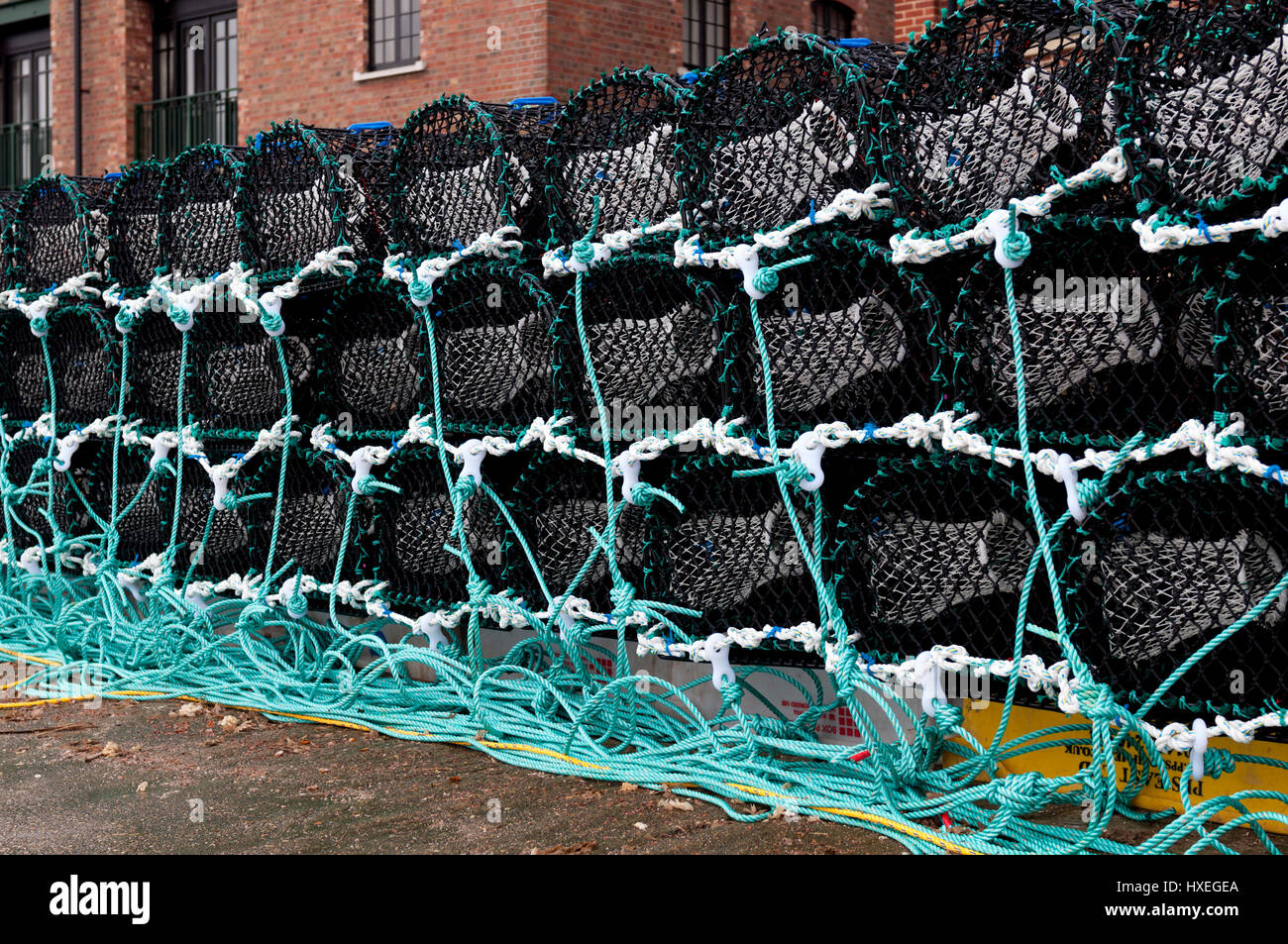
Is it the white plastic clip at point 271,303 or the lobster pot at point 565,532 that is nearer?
the lobster pot at point 565,532

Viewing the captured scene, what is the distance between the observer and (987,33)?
11.3 ft

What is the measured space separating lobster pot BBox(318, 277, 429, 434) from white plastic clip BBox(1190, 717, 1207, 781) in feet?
9.11

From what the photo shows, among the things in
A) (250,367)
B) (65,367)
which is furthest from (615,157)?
(65,367)

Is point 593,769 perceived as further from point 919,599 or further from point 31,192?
point 31,192

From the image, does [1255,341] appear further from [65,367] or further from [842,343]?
[65,367]

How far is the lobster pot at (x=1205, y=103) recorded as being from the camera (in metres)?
2.99

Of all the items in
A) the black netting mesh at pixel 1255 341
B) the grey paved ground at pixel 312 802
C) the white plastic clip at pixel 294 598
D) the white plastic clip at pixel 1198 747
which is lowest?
the grey paved ground at pixel 312 802

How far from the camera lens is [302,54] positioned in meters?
14.0

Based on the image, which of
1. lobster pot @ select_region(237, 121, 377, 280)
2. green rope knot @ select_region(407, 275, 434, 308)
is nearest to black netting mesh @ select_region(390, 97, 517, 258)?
green rope knot @ select_region(407, 275, 434, 308)

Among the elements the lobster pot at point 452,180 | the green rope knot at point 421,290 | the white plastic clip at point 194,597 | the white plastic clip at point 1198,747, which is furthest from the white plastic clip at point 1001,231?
the white plastic clip at point 194,597

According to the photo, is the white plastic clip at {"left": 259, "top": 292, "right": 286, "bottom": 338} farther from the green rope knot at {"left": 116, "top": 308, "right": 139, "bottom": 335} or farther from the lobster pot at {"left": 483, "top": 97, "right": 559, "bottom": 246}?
the lobster pot at {"left": 483, "top": 97, "right": 559, "bottom": 246}

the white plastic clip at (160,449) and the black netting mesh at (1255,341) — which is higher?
the black netting mesh at (1255,341)

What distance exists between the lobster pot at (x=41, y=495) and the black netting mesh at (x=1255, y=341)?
4.80 metres

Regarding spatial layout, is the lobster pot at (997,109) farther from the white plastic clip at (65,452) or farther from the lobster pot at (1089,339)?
the white plastic clip at (65,452)
